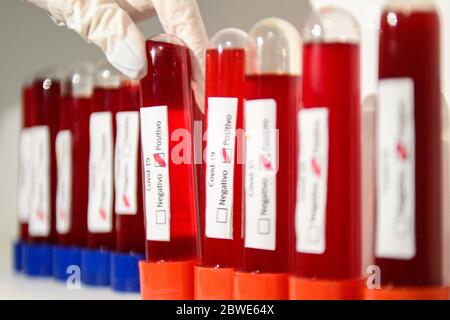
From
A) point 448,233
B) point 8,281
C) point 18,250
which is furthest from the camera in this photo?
point 18,250

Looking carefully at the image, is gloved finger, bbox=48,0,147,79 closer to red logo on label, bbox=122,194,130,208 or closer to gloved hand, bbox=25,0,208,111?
gloved hand, bbox=25,0,208,111

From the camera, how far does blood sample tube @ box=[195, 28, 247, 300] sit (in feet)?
2.75

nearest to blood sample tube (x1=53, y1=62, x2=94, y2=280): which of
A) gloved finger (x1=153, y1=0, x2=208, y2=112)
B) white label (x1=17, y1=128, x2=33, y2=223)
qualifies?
white label (x1=17, y1=128, x2=33, y2=223)

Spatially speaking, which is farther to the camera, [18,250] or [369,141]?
[18,250]

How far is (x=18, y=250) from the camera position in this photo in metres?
1.36

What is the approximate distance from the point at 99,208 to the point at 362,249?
53 centimetres

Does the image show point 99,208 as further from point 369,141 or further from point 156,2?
point 369,141

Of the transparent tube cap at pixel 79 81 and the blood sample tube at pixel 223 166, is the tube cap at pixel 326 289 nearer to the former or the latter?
the blood sample tube at pixel 223 166

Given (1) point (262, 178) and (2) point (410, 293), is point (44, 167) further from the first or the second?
(2) point (410, 293)

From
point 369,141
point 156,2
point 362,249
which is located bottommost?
point 362,249

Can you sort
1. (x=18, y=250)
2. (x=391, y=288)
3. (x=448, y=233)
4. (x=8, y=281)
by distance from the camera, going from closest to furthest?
(x=391, y=288)
(x=448, y=233)
(x=8, y=281)
(x=18, y=250)

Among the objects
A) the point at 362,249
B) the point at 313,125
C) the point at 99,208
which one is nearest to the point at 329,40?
the point at 313,125

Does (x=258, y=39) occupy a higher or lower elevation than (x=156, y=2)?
lower

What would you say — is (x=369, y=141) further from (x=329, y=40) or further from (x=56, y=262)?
(x=56, y=262)
